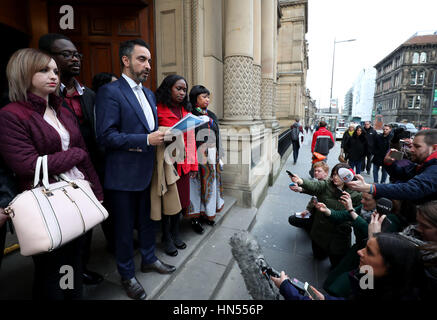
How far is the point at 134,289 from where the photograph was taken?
1.90 meters

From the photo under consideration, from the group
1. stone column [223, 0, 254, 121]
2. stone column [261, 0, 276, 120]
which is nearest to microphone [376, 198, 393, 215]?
stone column [223, 0, 254, 121]

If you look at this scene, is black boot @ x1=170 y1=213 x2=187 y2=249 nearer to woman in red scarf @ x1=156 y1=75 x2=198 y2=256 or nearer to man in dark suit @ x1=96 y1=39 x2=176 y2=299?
woman in red scarf @ x1=156 y1=75 x2=198 y2=256

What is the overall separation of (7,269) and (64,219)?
1.78m

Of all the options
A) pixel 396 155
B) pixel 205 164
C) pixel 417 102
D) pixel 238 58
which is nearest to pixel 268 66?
pixel 238 58

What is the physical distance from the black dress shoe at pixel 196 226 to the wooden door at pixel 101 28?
285 cm

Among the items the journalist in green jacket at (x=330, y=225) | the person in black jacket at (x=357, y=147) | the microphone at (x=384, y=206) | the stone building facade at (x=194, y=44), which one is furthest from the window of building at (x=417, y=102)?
the microphone at (x=384, y=206)

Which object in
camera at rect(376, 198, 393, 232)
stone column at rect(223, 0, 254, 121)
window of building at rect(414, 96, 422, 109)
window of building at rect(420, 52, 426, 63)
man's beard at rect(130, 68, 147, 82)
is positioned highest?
window of building at rect(420, 52, 426, 63)

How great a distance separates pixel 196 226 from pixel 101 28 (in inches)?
140

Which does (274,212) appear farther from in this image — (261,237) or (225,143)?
(225,143)

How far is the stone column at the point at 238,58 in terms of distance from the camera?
4254mm

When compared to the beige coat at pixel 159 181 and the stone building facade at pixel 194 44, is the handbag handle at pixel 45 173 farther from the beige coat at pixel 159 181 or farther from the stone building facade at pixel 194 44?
the stone building facade at pixel 194 44

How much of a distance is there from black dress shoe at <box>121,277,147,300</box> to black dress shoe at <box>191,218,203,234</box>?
123 cm

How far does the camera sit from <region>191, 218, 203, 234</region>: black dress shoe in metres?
3.09
